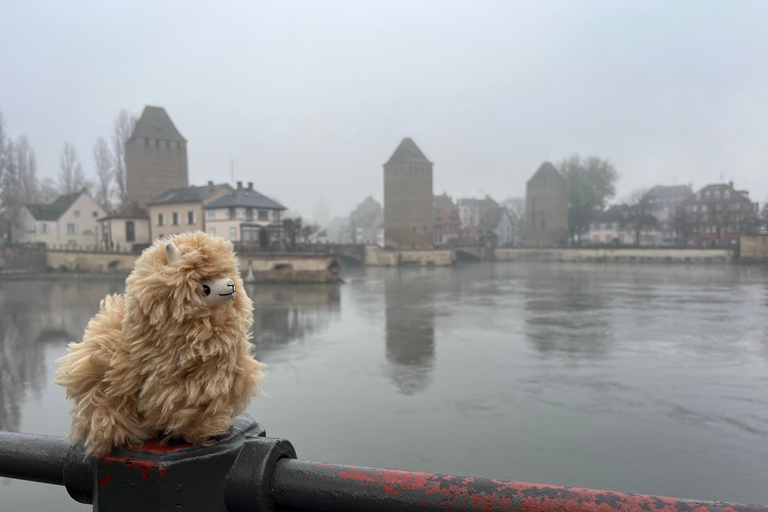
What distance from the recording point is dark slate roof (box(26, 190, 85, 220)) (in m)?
45.7

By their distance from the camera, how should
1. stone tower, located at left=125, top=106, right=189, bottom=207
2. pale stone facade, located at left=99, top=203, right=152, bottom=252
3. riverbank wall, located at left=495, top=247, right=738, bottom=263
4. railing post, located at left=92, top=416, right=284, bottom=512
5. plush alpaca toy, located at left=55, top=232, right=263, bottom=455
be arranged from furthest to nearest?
riverbank wall, located at left=495, top=247, right=738, bottom=263 < stone tower, located at left=125, top=106, right=189, bottom=207 < pale stone facade, located at left=99, top=203, right=152, bottom=252 < plush alpaca toy, located at left=55, top=232, right=263, bottom=455 < railing post, located at left=92, top=416, right=284, bottom=512

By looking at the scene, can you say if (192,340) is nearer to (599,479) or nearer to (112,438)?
(112,438)

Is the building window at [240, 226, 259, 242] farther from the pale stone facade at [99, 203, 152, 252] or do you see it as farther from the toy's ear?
the toy's ear

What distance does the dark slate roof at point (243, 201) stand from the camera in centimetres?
3472

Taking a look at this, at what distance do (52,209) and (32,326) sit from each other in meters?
35.2

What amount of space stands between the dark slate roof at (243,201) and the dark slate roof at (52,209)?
60.3 feet

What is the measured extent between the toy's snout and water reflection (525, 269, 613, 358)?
38.4 ft

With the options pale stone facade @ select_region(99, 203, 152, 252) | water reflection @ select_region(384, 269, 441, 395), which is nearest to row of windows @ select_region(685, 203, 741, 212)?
water reflection @ select_region(384, 269, 441, 395)

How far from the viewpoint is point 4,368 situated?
450 inches

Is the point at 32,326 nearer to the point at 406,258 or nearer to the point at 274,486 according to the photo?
the point at 274,486

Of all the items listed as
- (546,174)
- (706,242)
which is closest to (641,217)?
(706,242)

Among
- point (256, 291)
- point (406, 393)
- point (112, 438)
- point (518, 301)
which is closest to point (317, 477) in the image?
point (112, 438)

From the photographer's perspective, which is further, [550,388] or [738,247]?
[738,247]

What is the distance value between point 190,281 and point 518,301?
22252 millimetres
